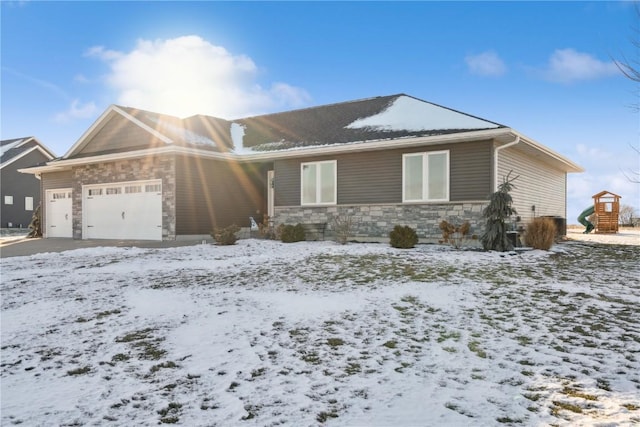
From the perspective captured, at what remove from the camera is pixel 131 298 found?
6234mm

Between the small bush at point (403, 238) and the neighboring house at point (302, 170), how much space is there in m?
1.22

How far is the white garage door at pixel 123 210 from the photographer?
1617cm

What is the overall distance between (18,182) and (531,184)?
34102mm

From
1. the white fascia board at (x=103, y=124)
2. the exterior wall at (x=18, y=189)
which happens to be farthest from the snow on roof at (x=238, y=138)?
the exterior wall at (x=18, y=189)

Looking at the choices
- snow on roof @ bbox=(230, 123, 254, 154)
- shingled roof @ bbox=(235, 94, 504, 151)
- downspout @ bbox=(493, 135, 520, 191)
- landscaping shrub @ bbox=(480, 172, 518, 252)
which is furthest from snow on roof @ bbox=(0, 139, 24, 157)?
landscaping shrub @ bbox=(480, 172, 518, 252)

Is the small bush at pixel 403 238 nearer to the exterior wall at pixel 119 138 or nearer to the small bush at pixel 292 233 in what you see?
the small bush at pixel 292 233

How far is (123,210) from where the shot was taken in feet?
56.5

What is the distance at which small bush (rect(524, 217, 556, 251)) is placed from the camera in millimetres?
12008

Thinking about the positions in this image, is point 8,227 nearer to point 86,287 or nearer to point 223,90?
point 223,90

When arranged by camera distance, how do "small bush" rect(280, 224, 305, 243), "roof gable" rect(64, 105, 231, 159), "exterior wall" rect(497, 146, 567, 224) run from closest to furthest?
"exterior wall" rect(497, 146, 567, 224) < "small bush" rect(280, 224, 305, 243) < "roof gable" rect(64, 105, 231, 159)

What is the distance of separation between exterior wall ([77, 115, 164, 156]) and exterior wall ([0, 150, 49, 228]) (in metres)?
16.5

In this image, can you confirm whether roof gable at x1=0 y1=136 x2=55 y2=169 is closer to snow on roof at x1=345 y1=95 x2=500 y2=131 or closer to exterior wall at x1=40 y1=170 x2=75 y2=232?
exterior wall at x1=40 y1=170 x2=75 y2=232

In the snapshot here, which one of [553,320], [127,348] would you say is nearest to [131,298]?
[127,348]

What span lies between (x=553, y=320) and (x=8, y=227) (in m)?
36.5
